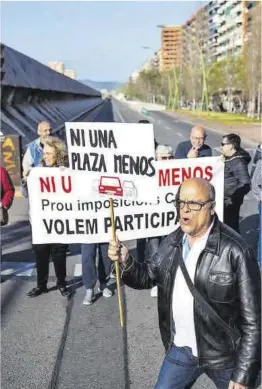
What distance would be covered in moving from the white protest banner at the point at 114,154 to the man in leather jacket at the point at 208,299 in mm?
1624

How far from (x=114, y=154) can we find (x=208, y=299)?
200cm

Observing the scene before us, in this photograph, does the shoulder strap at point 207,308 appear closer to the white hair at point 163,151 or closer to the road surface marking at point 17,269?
the white hair at point 163,151

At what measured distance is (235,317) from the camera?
2609mm

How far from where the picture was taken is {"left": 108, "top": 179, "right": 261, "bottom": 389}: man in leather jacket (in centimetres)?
252

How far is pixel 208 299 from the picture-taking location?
257 cm

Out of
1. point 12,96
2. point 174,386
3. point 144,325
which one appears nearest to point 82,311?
point 144,325

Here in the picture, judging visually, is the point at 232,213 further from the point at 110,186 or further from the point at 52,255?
the point at 110,186

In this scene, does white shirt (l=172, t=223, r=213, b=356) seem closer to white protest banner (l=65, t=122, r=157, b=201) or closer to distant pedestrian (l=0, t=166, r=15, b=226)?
white protest banner (l=65, t=122, r=157, b=201)

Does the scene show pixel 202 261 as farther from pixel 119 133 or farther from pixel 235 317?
pixel 119 133

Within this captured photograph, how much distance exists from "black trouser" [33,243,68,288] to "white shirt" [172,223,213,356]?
115 inches

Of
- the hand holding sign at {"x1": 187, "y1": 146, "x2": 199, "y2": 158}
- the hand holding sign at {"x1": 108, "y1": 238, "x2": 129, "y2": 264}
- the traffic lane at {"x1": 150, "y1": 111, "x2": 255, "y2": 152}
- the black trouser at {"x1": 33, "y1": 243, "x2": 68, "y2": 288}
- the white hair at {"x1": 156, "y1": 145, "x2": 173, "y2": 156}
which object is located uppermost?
the white hair at {"x1": 156, "y1": 145, "x2": 173, "y2": 156}

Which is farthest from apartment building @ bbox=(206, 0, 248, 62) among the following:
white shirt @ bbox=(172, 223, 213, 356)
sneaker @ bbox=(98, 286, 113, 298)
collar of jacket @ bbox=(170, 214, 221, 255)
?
white shirt @ bbox=(172, 223, 213, 356)

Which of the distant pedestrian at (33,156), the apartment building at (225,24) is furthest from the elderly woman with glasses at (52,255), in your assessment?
the apartment building at (225,24)

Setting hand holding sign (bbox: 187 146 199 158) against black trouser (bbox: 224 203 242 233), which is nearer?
hand holding sign (bbox: 187 146 199 158)
